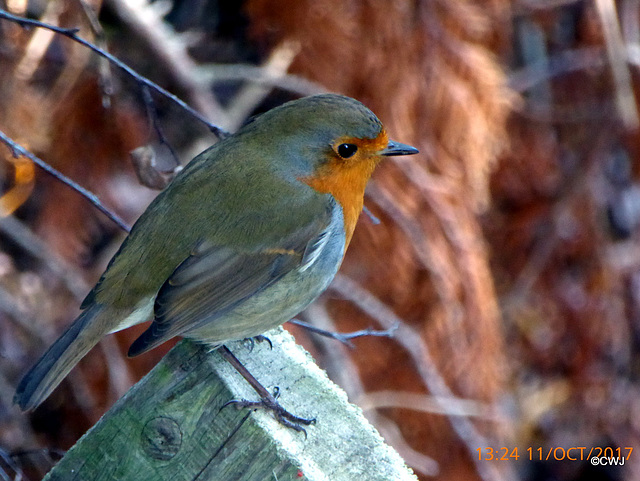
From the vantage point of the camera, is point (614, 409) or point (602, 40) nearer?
point (602, 40)

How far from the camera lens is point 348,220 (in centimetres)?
253

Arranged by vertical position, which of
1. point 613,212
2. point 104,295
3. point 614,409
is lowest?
point 104,295

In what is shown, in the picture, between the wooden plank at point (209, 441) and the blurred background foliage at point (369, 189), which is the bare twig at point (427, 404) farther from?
the wooden plank at point (209, 441)

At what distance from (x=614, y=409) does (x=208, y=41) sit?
129 inches

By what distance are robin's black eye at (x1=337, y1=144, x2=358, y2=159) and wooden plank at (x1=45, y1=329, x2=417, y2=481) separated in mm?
1019

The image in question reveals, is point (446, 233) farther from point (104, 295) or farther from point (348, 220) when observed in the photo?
point (104, 295)

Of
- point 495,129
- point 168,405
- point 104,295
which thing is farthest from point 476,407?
point 168,405

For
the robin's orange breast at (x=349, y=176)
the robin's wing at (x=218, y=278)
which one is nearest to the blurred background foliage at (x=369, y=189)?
the robin's orange breast at (x=349, y=176)

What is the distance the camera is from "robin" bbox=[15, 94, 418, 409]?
2.19 m

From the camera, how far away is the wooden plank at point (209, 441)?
146cm

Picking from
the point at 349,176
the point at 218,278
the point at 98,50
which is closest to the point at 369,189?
the point at 349,176

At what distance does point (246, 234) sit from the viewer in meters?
2.31

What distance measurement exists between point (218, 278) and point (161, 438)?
0.81 metres

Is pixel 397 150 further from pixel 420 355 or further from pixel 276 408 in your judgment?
pixel 276 408
